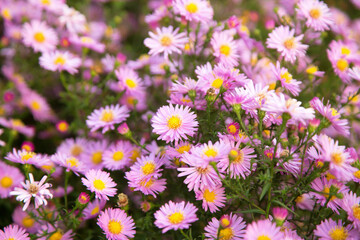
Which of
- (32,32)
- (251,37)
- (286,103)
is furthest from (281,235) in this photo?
(32,32)

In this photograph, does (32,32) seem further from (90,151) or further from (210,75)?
(210,75)

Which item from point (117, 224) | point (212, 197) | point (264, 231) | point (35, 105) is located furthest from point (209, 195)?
point (35, 105)

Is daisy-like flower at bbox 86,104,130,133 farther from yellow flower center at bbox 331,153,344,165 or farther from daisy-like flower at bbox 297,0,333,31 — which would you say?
daisy-like flower at bbox 297,0,333,31

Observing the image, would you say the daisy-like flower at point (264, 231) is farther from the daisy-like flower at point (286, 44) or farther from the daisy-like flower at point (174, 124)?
the daisy-like flower at point (286, 44)

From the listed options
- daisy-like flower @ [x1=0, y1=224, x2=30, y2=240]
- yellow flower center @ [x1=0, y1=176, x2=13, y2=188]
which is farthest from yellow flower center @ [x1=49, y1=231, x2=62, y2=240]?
yellow flower center @ [x1=0, y1=176, x2=13, y2=188]

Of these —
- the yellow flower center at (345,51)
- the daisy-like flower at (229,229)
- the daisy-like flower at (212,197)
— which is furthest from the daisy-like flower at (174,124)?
the yellow flower center at (345,51)
